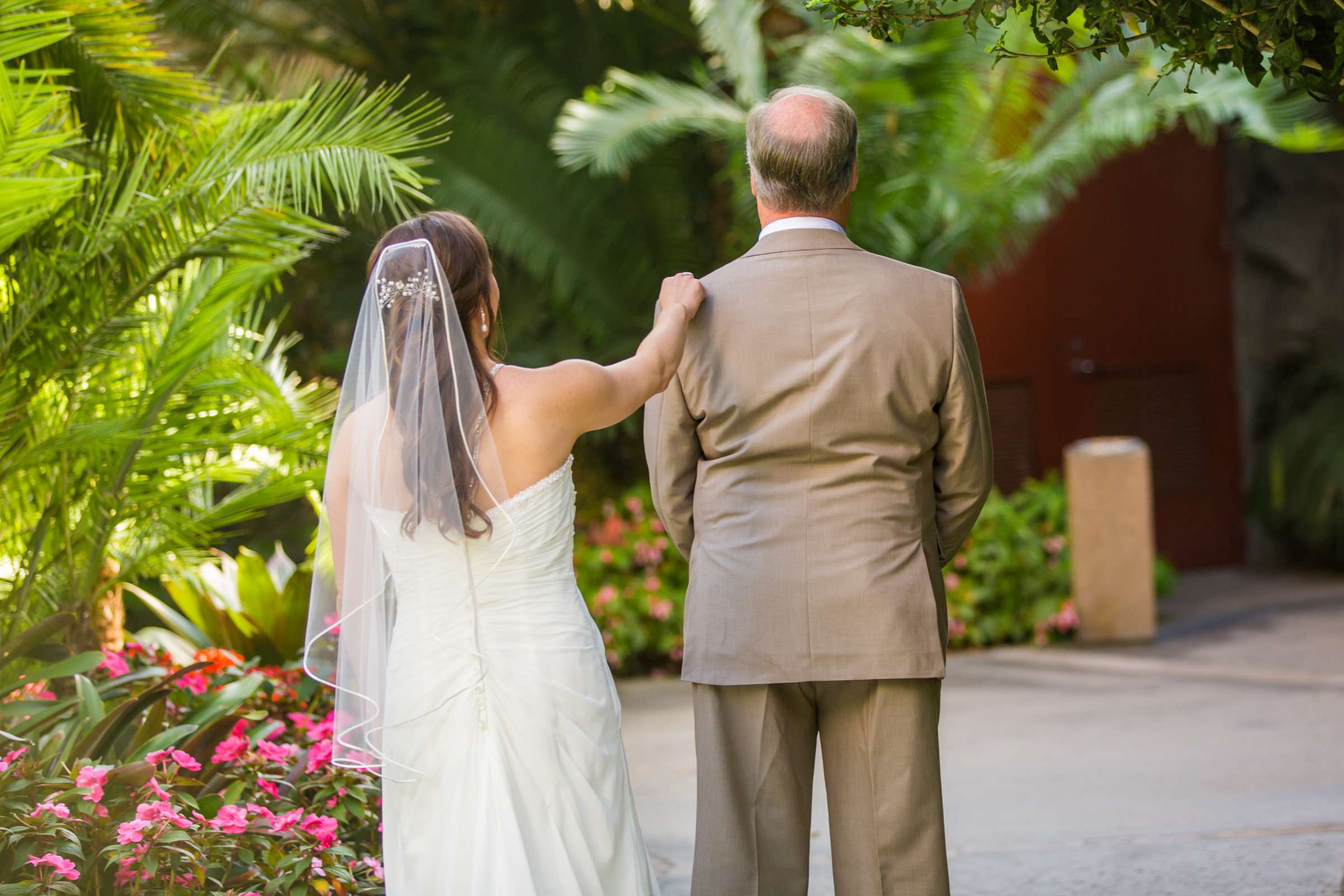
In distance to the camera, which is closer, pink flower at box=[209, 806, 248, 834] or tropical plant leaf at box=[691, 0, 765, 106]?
pink flower at box=[209, 806, 248, 834]

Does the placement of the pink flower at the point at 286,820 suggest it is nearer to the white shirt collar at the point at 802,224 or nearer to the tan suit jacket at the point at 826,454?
the tan suit jacket at the point at 826,454

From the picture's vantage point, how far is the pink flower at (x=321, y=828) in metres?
3.21

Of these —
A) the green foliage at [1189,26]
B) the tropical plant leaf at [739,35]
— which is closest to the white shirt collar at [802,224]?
the green foliage at [1189,26]

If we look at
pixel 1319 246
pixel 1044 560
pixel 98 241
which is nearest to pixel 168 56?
pixel 98 241

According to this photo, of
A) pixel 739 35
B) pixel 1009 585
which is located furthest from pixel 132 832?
pixel 1009 585

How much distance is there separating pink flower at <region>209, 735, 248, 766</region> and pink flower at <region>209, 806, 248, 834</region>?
484 mm

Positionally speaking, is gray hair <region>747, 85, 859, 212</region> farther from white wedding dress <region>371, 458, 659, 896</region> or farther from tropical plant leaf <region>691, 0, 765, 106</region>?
tropical plant leaf <region>691, 0, 765, 106</region>

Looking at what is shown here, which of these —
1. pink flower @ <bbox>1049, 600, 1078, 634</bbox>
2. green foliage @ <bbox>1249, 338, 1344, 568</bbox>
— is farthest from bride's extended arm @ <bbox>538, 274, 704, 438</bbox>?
green foliage @ <bbox>1249, 338, 1344, 568</bbox>

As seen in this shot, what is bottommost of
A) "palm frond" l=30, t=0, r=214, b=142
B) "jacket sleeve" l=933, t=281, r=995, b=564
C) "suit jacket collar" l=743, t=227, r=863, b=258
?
"jacket sleeve" l=933, t=281, r=995, b=564

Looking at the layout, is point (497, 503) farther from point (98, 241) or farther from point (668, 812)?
point (668, 812)

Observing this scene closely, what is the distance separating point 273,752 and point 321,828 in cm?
51

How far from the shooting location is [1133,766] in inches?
209

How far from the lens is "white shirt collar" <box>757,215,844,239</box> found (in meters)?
2.81

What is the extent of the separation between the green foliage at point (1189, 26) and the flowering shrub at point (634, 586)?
16.3 feet
